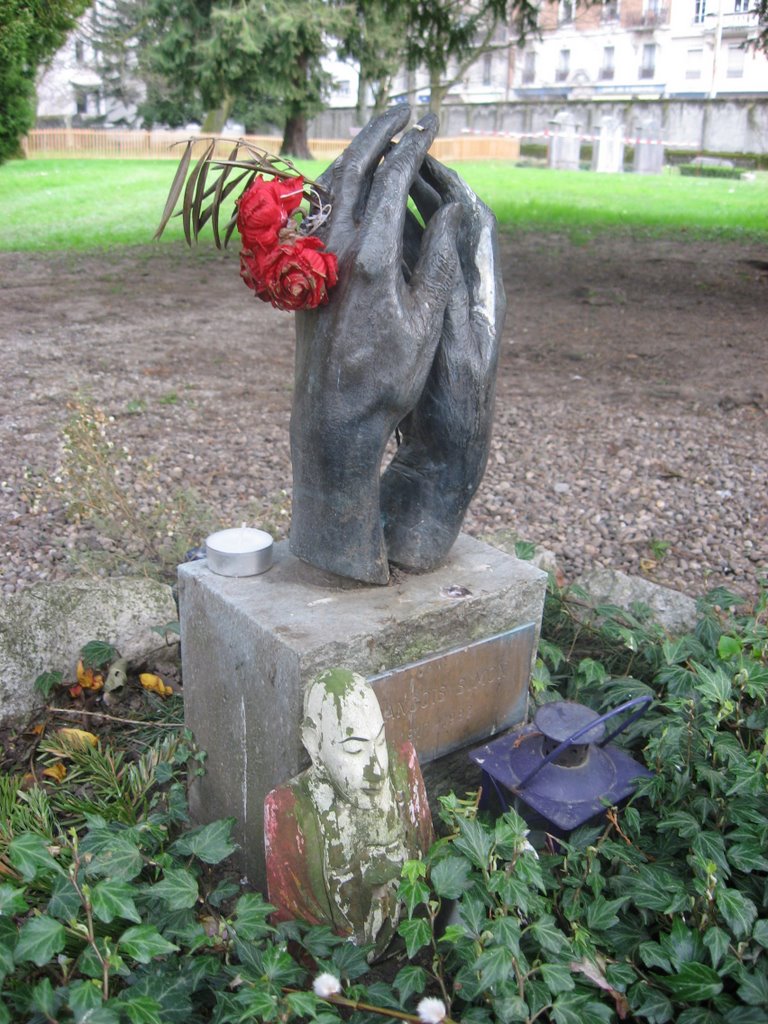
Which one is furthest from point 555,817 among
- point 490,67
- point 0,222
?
point 490,67

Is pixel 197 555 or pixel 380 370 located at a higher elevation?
pixel 380 370

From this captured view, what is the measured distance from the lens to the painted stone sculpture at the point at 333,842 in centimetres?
201

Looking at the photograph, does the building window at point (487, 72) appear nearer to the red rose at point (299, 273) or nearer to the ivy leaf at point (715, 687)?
the red rose at point (299, 273)

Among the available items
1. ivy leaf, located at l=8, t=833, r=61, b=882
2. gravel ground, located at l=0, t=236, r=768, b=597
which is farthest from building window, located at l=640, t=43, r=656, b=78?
ivy leaf, located at l=8, t=833, r=61, b=882

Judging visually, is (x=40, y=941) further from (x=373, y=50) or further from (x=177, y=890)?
(x=373, y=50)

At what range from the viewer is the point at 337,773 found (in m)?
1.99

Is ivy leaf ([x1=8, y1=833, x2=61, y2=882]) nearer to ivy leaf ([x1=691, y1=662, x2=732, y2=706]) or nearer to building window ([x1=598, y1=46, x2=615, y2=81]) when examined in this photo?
ivy leaf ([x1=691, y1=662, x2=732, y2=706])

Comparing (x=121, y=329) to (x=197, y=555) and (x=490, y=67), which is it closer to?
(x=197, y=555)

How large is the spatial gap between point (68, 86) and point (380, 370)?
41.2 m

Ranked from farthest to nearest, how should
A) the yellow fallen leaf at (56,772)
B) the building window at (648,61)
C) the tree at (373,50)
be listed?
the building window at (648,61) → the tree at (373,50) → the yellow fallen leaf at (56,772)

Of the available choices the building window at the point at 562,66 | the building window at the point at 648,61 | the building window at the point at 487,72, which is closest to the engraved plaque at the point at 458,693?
the building window at the point at 648,61

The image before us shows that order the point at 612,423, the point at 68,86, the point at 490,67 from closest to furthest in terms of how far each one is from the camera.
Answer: the point at 612,423, the point at 68,86, the point at 490,67

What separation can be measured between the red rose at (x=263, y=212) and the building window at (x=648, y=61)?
37.2 m

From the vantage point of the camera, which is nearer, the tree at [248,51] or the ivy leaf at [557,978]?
the ivy leaf at [557,978]
